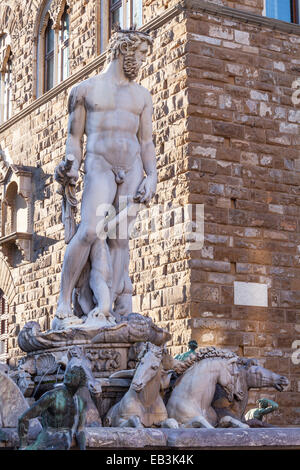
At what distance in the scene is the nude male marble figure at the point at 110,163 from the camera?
9.07 meters

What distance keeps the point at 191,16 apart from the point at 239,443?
891cm

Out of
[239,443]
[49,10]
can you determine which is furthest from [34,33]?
[239,443]

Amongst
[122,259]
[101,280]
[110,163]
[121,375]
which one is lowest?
[121,375]

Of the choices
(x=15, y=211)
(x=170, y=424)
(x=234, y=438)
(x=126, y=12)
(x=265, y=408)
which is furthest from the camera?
(x=15, y=211)

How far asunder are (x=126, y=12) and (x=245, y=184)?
14.3ft

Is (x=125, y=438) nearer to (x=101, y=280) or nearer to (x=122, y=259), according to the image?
(x=101, y=280)

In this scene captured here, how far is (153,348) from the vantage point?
315 inches

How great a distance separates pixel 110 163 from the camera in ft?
30.7

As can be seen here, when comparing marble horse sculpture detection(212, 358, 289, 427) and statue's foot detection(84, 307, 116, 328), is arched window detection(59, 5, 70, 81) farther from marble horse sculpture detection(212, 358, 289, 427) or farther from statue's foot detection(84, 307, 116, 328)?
marble horse sculpture detection(212, 358, 289, 427)

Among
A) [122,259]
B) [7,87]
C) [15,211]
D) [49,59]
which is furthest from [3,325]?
[122,259]

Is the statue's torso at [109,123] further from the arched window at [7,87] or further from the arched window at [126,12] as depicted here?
the arched window at [7,87]

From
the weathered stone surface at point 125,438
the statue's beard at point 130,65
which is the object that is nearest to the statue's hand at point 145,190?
the statue's beard at point 130,65

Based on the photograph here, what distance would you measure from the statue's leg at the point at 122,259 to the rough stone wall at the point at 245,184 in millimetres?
4257

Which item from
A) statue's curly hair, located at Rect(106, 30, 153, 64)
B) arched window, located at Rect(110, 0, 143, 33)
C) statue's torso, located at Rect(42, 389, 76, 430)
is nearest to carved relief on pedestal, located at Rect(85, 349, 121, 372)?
statue's torso, located at Rect(42, 389, 76, 430)
